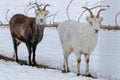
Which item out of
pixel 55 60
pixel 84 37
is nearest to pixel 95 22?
pixel 84 37

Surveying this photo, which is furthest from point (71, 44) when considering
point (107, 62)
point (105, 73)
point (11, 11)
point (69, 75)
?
point (11, 11)

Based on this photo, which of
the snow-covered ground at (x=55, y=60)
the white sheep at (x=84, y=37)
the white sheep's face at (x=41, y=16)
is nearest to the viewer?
the snow-covered ground at (x=55, y=60)

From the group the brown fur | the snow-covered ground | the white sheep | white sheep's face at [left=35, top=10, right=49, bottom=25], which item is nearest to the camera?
the snow-covered ground

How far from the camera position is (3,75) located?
409 inches

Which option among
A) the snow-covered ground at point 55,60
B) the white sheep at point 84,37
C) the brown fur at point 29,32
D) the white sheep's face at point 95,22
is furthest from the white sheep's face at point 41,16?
the white sheep's face at point 95,22

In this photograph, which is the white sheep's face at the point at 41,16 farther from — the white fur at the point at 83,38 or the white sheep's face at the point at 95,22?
the white sheep's face at the point at 95,22

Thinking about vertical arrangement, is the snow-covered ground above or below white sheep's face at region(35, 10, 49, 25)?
below

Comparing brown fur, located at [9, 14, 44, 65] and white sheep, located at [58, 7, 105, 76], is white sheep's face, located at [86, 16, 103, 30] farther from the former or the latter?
brown fur, located at [9, 14, 44, 65]

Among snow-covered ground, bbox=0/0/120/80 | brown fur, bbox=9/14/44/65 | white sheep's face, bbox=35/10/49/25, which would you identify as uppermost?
white sheep's face, bbox=35/10/49/25

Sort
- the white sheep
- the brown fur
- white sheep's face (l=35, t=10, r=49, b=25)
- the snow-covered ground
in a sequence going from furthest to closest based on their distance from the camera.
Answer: the brown fur → white sheep's face (l=35, t=10, r=49, b=25) → the white sheep → the snow-covered ground

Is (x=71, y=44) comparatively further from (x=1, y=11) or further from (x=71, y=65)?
(x=1, y=11)

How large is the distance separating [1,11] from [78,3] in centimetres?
568

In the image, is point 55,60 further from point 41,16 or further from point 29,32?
point 41,16

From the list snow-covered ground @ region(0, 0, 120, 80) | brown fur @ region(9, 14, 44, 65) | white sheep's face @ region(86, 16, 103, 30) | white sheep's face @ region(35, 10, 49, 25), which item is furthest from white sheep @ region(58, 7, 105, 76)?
brown fur @ region(9, 14, 44, 65)
